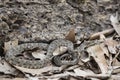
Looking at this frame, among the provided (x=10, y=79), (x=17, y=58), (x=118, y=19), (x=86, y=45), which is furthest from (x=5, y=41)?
(x=118, y=19)

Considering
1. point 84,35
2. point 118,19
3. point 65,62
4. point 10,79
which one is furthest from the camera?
point 118,19

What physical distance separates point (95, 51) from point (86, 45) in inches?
9.2

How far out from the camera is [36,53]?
4828mm

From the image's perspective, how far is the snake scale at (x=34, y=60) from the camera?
4.50 m

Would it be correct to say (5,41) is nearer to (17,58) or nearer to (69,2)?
(17,58)

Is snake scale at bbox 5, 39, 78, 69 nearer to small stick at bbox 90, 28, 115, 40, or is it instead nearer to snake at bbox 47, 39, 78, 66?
snake at bbox 47, 39, 78, 66

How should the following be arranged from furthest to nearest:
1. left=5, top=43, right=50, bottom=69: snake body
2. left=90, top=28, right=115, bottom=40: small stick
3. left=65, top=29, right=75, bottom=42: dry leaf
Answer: left=90, top=28, right=115, bottom=40: small stick, left=65, top=29, right=75, bottom=42: dry leaf, left=5, top=43, right=50, bottom=69: snake body

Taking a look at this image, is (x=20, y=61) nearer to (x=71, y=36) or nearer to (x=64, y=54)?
(x=64, y=54)

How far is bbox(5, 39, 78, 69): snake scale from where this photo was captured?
4504 millimetres

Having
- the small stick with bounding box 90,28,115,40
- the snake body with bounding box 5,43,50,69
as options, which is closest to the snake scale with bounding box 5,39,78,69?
the snake body with bounding box 5,43,50,69

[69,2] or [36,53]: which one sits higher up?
[69,2]

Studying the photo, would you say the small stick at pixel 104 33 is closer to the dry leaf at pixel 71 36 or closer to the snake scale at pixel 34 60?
the dry leaf at pixel 71 36

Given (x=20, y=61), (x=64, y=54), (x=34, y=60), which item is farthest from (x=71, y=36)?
(x=20, y=61)

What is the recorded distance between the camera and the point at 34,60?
4.62 metres
